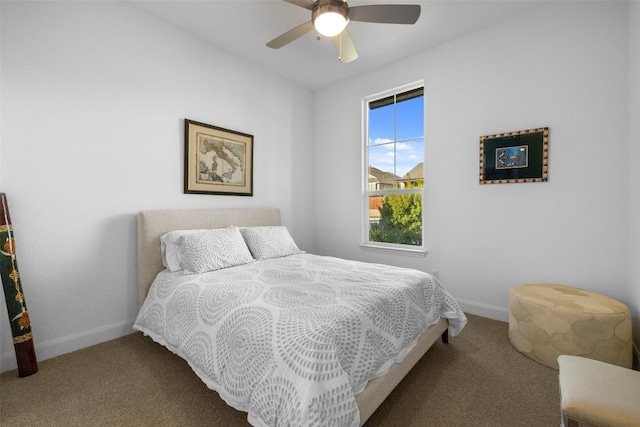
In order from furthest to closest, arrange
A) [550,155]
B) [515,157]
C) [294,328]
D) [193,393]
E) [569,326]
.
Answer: [515,157] < [550,155] < [569,326] < [193,393] < [294,328]

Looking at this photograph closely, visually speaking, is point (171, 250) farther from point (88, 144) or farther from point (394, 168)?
point (394, 168)

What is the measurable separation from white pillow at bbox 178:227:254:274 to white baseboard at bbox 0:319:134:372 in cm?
83

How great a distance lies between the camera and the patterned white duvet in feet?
3.62

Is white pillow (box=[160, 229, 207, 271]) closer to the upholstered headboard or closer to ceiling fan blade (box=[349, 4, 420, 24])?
the upholstered headboard

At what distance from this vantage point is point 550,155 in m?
2.42

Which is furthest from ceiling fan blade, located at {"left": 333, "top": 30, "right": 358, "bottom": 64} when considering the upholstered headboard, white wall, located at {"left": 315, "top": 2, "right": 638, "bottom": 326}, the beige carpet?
the beige carpet

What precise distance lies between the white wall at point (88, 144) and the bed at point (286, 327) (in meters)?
0.28

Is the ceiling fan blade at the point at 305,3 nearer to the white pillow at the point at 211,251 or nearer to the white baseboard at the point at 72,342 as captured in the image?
the white pillow at the point at 211,251

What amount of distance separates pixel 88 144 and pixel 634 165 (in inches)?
164

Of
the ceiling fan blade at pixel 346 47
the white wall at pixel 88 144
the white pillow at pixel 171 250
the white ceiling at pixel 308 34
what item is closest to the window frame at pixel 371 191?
the white ceiling at pixel 308 34

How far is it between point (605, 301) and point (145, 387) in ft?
10.4

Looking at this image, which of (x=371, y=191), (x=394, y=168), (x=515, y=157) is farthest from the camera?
(x=371, y=191)

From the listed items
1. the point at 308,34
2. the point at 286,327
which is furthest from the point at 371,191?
the point at 286,327

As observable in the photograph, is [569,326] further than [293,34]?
No
